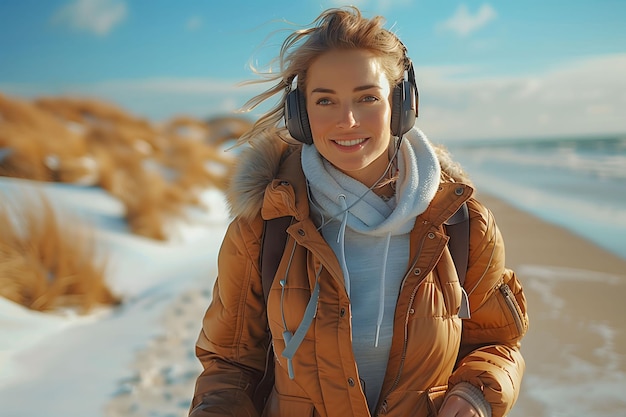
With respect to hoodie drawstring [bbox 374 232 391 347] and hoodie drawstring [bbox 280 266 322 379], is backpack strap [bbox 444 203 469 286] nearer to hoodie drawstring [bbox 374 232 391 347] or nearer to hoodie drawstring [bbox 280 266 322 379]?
hoodie drawstring [bbox 374 232 391 347]

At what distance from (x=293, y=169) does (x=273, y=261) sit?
339 millimetres

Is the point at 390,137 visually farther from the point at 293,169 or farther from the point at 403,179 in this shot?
the point at 293,169

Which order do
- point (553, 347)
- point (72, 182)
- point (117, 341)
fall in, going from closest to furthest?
point (553, 347), point (117, 341), point (72, 182)

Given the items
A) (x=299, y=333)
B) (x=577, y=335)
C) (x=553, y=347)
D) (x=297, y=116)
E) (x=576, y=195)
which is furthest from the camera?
(x=576, y=195)

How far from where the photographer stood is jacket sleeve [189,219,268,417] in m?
1.84

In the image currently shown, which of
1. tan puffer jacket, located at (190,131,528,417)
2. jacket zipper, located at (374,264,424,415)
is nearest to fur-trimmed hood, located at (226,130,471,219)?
tan puffer jacket, located at (190,131,528,417)

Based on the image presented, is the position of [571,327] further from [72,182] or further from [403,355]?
[72,182]

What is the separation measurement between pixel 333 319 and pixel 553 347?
246cm

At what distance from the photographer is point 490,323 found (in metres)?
1.97

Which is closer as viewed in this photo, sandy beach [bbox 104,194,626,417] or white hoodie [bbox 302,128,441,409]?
white hoodie [bbox 302,128,441,409]

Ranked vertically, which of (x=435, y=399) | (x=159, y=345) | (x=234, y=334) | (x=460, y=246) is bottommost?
(x=159, y=345)

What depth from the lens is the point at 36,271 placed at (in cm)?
444

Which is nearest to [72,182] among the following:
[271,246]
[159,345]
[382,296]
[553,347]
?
[159,345]

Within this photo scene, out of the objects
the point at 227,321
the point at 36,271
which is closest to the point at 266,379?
the point at 227,321
